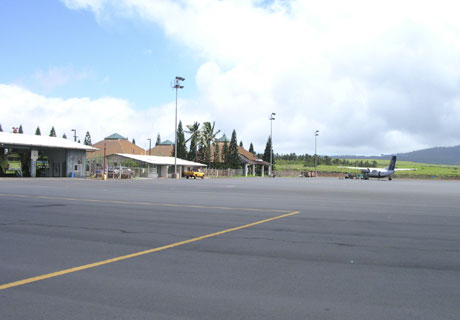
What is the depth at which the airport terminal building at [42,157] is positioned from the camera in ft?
169

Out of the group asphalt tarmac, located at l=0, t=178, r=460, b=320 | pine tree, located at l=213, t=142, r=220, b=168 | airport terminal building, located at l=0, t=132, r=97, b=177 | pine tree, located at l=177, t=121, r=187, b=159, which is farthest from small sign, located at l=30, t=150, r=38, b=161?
pine tree, located at l=177, t=121, r=187, b=159

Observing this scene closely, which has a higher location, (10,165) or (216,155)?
(216,155)

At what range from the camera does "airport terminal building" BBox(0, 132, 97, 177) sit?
51.4 metres

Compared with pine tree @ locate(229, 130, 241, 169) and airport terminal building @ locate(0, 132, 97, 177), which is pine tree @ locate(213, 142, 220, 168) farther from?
airport terminal building @ locate(0, 132, 97, 177)

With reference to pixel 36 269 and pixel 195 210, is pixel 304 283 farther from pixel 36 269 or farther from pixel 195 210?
pixel 195 210

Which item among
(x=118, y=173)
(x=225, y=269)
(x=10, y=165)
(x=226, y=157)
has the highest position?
(x=226, y=157)

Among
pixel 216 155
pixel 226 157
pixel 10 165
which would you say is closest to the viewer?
pixel 10 165

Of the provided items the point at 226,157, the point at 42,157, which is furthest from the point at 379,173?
Result: the point at 42,157

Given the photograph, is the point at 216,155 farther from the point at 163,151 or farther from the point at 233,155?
the point at 163,151

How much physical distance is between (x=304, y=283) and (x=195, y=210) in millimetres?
10010

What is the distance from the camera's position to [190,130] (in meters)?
93.1

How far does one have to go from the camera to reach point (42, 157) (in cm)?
5509

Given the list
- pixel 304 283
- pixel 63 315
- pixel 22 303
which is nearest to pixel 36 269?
pixel 22 303

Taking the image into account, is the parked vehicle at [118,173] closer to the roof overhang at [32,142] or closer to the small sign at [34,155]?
the roof overhang at [32,142]
